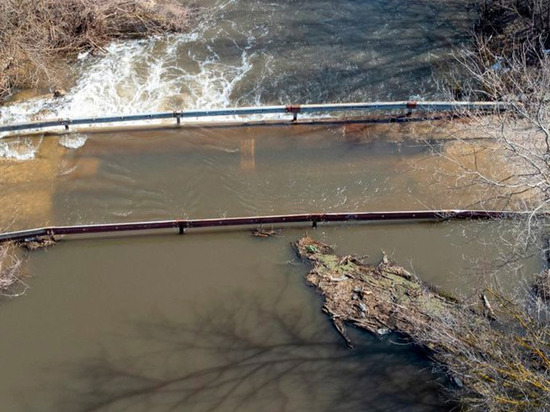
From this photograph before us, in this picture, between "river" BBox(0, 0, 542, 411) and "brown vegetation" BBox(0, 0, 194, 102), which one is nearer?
"river" BBox(0, 0, 542, 411)

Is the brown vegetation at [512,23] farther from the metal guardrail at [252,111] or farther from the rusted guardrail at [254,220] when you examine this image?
the rusted guardrail at [254,220]

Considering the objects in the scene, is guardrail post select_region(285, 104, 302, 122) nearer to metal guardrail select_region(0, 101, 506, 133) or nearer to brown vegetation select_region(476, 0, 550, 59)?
metal guardrail select_region(0, 101, 506, 133)

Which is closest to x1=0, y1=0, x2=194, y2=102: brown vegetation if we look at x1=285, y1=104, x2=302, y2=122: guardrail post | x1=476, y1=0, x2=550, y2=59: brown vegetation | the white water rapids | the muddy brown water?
the white water rapids

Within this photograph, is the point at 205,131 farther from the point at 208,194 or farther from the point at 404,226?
the point at 404,226

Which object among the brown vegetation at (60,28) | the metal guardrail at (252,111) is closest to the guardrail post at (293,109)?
the metal guardrail at (252,111)

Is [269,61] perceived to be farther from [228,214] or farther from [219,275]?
[219,275]

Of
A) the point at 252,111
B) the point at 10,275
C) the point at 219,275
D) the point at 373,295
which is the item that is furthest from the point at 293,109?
the point at 10,275

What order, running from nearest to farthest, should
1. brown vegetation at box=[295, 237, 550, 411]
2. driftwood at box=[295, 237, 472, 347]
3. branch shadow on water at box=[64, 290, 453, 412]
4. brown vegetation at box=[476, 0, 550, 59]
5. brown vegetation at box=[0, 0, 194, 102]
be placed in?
brown vegetation at box=[295, 237, 550, 411] < branch shadow on water at box=[64, 290, 453, 412] < driftwood at box=[295, 237, 472, 347] < brown vegetation at box=[0, 0, 194, 102] < brown vegetation at box=[476, 0, 550, 59]
